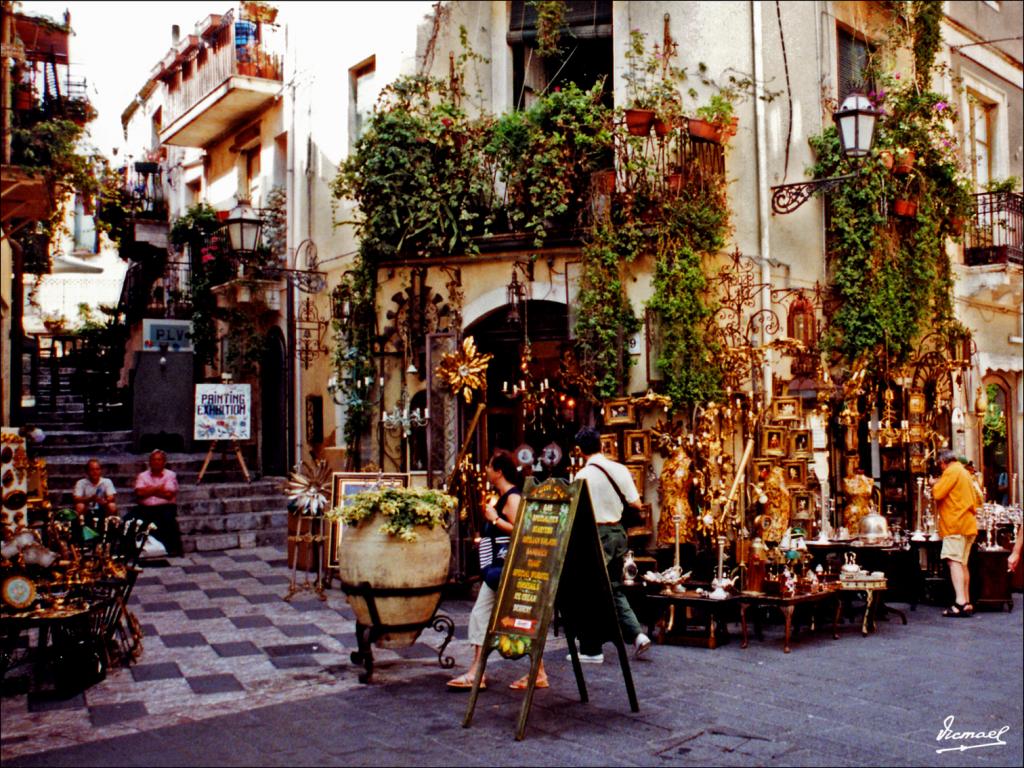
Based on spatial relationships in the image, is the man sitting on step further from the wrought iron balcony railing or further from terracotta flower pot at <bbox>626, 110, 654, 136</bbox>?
the wrought iron balcony railing

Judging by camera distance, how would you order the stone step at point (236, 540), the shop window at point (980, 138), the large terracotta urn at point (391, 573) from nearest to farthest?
the large terracotta urn at point (391, 573), the stone step at point (236, 540), the shop window at point (980, 138)

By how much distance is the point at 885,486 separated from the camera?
13.5 m

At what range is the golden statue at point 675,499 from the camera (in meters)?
10.8

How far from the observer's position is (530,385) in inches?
457

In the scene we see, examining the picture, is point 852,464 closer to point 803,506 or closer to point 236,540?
point 803,506

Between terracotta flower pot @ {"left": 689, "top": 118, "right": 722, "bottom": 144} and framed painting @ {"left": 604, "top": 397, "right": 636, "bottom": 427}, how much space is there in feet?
9.99

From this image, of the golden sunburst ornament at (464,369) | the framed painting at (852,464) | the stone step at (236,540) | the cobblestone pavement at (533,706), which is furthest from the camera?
the stone step at (236,540)

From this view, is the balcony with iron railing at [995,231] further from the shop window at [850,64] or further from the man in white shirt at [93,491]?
the man in white shirt at [93,491]

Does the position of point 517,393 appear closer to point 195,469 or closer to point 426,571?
point 426,571

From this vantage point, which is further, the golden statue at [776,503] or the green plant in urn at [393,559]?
the golden statue at [776,503]

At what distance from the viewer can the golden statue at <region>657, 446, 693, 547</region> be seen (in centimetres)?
1080

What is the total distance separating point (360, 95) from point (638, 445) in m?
7.27

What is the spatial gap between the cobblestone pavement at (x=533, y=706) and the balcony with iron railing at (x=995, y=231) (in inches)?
319

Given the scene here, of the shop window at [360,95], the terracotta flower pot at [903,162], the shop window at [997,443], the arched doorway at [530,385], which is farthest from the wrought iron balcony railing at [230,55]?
the shop window at [997,443]
